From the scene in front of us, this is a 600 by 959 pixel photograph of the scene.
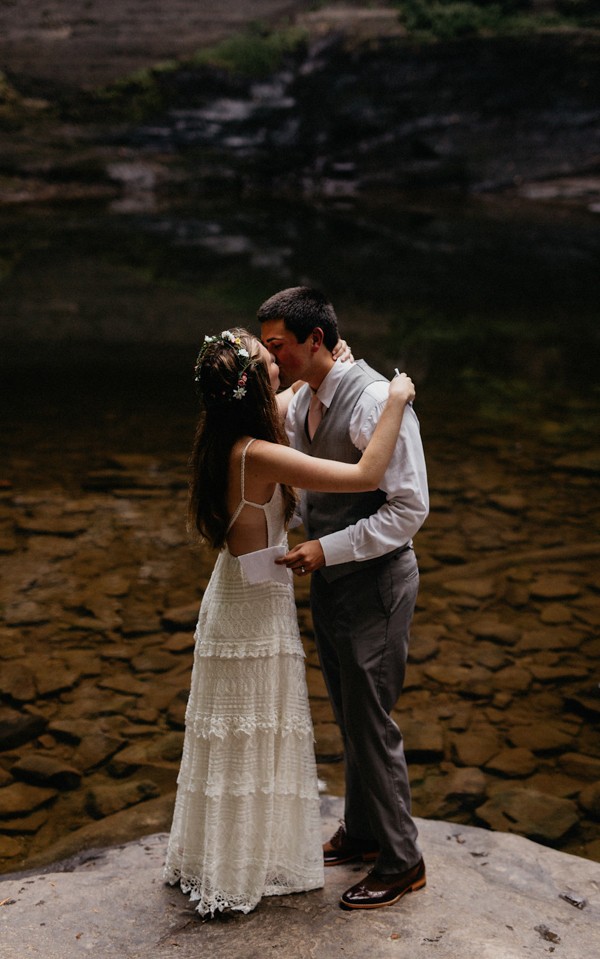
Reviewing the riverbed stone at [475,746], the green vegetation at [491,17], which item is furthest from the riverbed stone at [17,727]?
the green vegetation at [491,17]

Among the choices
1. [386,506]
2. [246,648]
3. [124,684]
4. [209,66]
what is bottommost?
[124,684]

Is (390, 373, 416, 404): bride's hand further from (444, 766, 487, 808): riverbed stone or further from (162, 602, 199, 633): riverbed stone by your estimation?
(162, 602, 199, 633): riverbed stone

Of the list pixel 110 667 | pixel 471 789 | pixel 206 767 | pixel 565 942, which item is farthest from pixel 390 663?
pixel 110 667

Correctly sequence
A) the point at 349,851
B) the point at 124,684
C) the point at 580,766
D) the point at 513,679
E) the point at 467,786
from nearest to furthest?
the point at 349,851, the point at 467,786, the point at 580,766, the point at 124,684, the point at 513,679

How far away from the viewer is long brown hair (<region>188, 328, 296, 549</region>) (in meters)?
2.37

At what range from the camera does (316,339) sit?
2.53m

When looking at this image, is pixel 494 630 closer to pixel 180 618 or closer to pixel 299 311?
pixel 180 618

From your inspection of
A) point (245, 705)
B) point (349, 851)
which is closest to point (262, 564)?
point (245, 705)

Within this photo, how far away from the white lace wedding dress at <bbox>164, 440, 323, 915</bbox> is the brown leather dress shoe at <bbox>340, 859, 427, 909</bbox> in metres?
0.13

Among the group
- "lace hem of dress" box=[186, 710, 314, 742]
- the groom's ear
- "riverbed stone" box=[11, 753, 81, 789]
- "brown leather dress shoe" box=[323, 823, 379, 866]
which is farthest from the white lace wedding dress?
"riverbed stone" box=[11, 753, 81, 789]

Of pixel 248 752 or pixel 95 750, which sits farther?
pixel 95 750

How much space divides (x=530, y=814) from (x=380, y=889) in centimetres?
133

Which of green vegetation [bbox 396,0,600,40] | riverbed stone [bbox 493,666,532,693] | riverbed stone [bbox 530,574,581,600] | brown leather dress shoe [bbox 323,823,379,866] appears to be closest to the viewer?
brown leather dress shoe [bbox 323,823,379,866]

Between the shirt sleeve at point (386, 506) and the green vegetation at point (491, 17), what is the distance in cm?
2336
